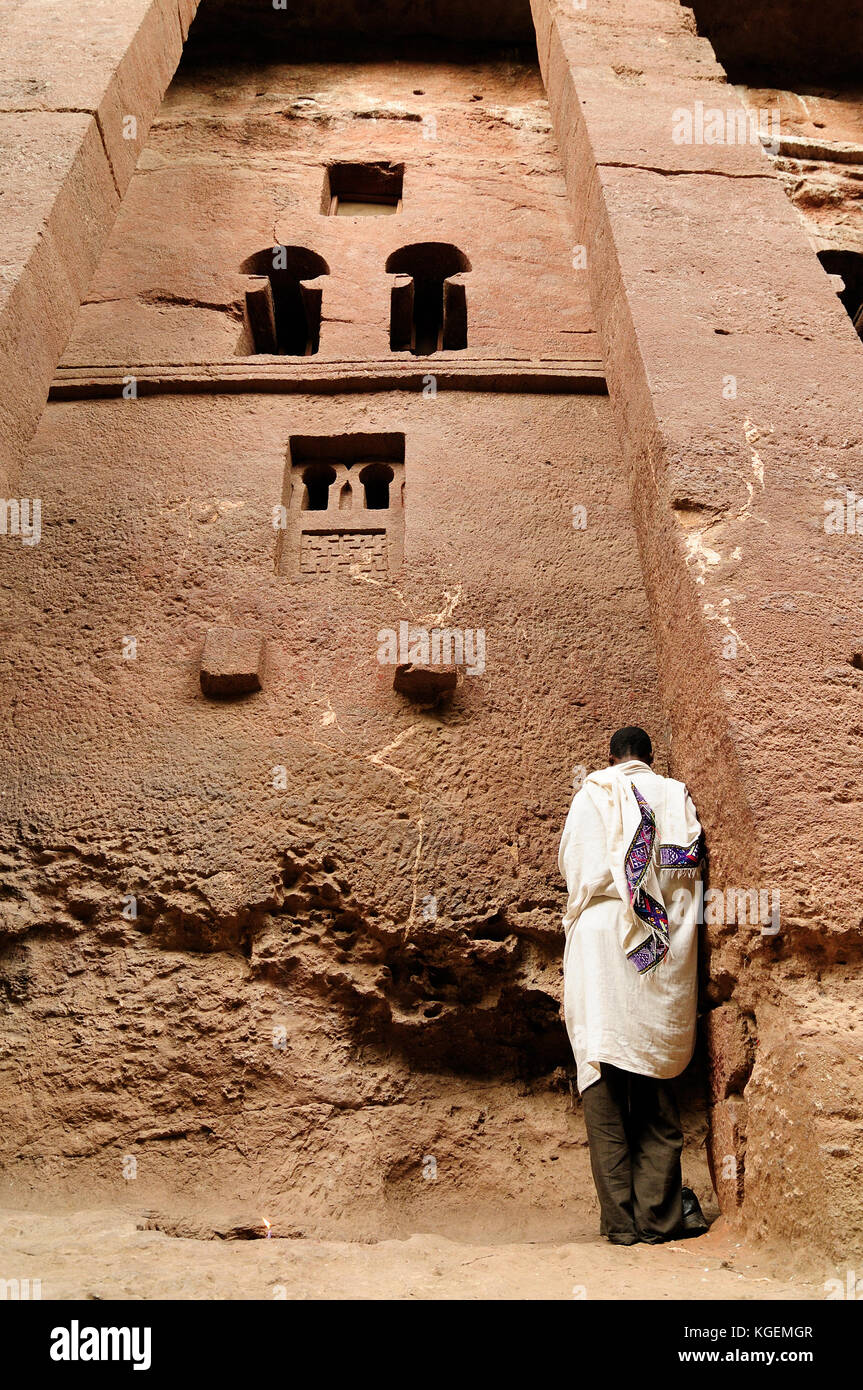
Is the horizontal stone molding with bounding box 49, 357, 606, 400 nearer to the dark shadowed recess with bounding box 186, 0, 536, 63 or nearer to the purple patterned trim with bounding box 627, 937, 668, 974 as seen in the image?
the purple patterned trim with bounding box 627, 937, 668, 974

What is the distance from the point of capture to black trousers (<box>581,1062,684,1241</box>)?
2.63 meters

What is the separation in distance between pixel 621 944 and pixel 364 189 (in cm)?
500

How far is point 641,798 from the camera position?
299 cm

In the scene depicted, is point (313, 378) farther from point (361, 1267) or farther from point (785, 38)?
point (785, 38)

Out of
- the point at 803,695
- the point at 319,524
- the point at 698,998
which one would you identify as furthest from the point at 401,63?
the point at 698,998

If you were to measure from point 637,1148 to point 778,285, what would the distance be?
11.1 feet

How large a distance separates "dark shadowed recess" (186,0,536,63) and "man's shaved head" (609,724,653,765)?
5.90m

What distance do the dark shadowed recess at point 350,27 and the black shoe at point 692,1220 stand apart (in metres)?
7.17

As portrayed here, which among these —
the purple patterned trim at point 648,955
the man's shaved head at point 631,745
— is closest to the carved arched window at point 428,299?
the man's shaved head at point 631,745

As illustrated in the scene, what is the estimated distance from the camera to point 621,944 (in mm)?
2787

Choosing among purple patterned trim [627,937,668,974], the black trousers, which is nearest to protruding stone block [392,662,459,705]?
purple patterned trim [627,937,668,974]

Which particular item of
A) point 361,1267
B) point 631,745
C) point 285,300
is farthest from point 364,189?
point 361,1267
